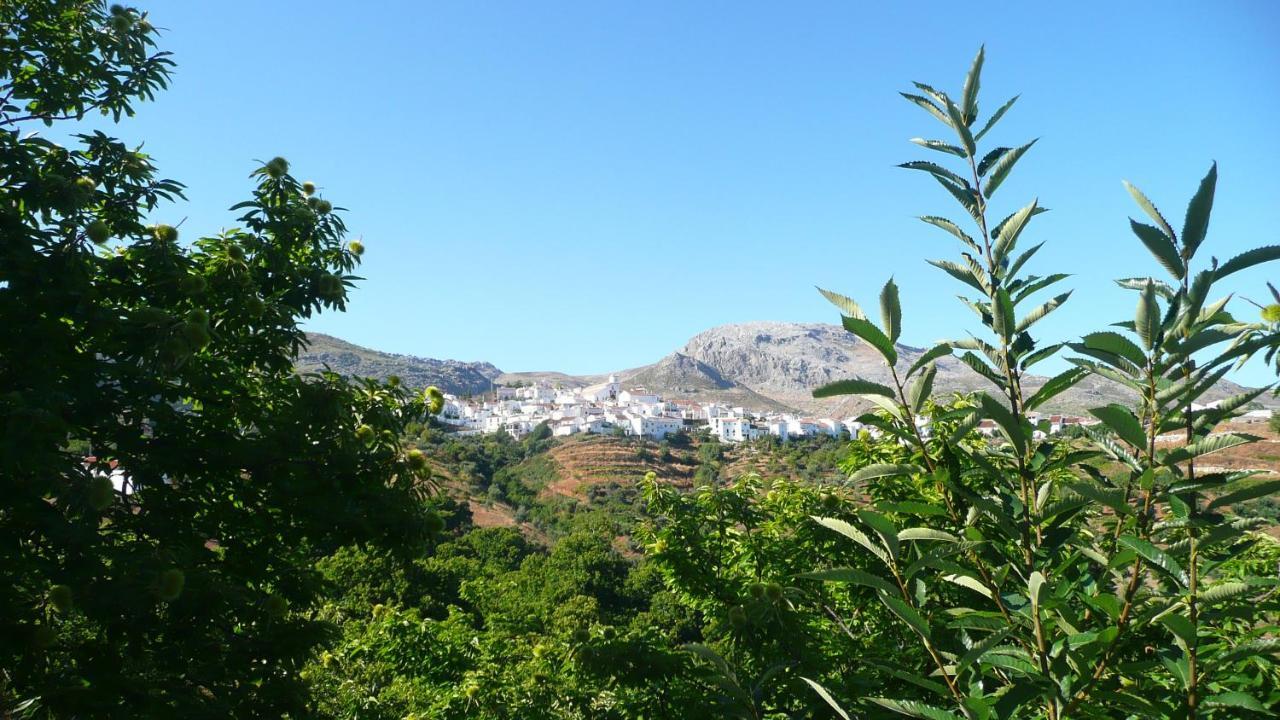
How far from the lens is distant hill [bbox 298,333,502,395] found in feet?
322

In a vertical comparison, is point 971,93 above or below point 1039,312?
above

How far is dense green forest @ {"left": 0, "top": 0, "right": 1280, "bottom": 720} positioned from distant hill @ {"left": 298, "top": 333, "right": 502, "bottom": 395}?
70520 mm

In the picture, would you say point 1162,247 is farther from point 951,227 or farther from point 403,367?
point 403,367

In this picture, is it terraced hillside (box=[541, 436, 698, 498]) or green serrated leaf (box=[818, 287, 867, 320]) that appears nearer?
green serrated leaf (box=[818, 287, 867, 320])

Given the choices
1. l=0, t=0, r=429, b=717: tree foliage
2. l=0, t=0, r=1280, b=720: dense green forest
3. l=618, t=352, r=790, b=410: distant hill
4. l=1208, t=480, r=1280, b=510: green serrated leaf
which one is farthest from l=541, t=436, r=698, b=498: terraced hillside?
l=618, t=352, r=790, b=410: distant hill

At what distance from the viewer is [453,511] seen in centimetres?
425

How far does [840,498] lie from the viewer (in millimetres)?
5562

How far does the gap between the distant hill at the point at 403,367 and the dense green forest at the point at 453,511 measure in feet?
231

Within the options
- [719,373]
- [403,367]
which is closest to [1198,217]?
[403,367]

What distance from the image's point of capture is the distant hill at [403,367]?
98.2 m

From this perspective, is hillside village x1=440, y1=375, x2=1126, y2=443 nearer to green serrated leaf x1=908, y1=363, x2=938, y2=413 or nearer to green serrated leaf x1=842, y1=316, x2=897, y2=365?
green serrated leaf x1=908, y1=363, x2=938, y2=413

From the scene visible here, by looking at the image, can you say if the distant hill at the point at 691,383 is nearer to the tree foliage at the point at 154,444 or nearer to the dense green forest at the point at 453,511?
the dense green forest at the point at 453,511

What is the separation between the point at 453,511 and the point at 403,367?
4842 inches

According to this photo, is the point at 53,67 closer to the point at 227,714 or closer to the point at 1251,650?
the point at 227,714
